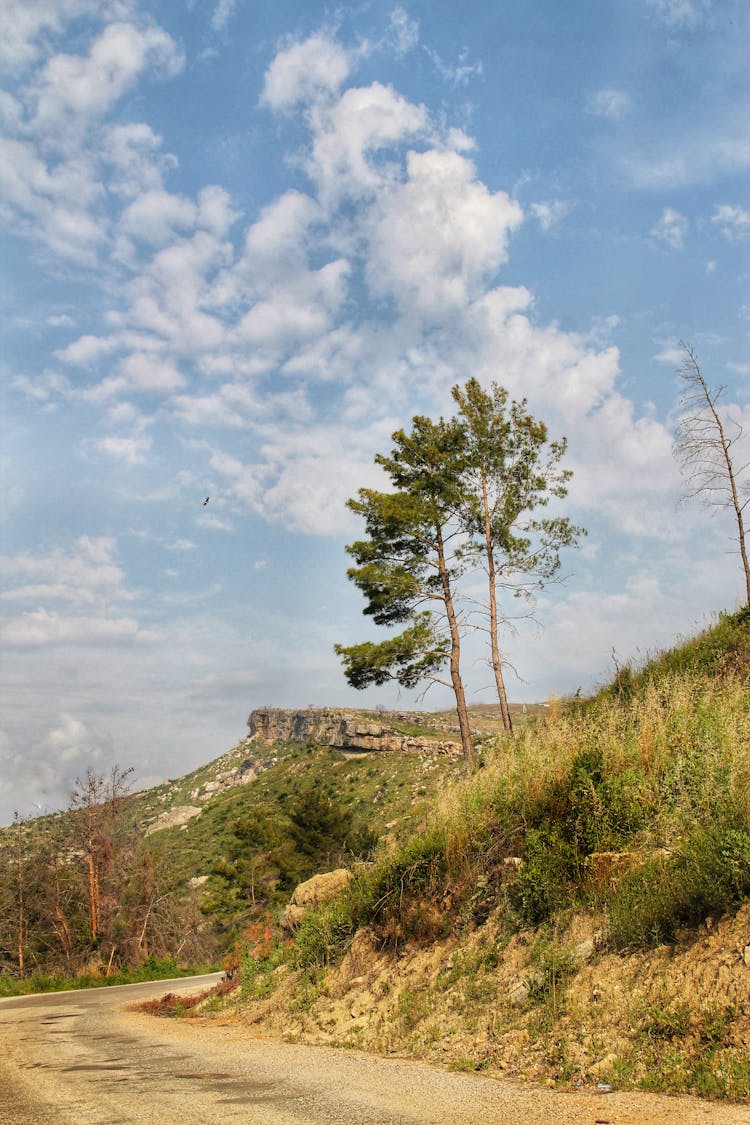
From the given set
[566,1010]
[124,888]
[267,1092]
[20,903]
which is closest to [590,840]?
[566,1010]

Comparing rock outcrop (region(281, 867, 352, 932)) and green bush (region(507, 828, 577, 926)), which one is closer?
green bush (region(507, 828, 577, 926))

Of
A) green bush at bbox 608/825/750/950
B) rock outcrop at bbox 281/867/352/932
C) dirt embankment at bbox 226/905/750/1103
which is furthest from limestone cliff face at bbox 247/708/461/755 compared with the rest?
green bush at bbox 608/825/750/950

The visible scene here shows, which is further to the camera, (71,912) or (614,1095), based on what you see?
(71,912)

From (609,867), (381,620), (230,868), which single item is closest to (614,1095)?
(609,867)

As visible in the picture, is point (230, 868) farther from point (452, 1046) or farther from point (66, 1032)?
point (452, 1046)

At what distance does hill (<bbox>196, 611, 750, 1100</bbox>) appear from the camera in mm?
5484

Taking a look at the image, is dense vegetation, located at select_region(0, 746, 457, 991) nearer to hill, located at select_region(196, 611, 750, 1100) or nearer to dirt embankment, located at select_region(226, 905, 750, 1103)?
hill, located at select_region(196, 611, 750, 1100)

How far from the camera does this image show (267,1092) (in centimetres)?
577

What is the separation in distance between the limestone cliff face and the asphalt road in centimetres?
7248

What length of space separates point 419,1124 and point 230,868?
159ft

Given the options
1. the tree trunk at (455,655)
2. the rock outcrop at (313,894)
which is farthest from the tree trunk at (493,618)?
the rock outcrop at (313,894)

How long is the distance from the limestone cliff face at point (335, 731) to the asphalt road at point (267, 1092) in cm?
7248

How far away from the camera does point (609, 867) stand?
7438mm

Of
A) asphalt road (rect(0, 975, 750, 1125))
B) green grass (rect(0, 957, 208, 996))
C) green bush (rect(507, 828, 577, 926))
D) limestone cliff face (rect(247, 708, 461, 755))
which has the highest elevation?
limestone cliff face (rect(247, 708, 461, 755))
